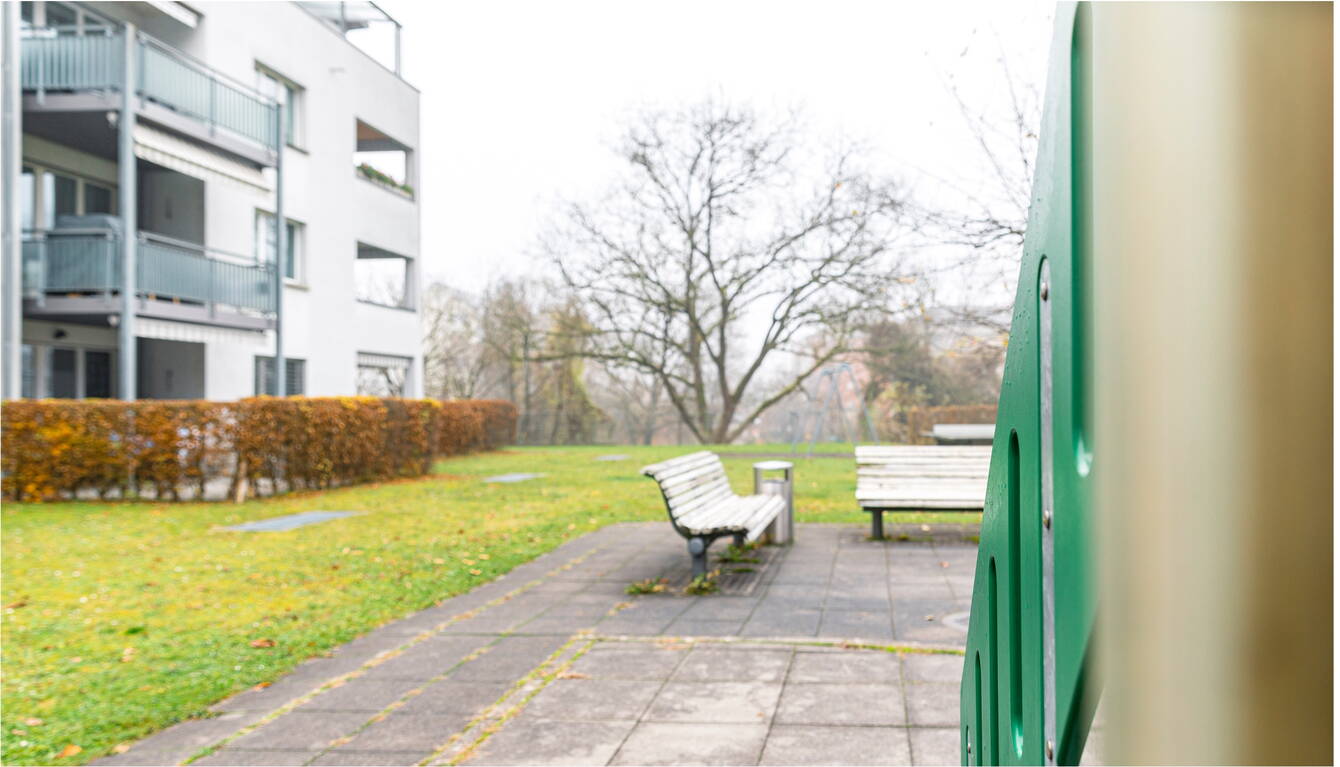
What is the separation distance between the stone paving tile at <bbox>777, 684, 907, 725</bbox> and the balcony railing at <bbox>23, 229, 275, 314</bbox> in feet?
49.1

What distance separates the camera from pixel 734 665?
16.7 ft

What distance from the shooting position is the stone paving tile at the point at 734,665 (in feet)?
16.0

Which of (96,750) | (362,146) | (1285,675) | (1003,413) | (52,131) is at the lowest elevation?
(96,750)

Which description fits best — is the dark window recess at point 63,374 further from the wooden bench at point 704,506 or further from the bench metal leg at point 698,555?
the bench metal leg at point 698,555

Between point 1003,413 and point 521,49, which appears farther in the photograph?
point 521,49

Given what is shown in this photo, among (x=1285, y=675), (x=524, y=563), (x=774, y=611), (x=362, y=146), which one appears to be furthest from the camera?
(x=362, y=146)

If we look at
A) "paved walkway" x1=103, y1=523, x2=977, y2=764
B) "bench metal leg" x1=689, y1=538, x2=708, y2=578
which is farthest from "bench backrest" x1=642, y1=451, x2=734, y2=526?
"paved walkway" x1=103, y1=523, x2=977, y2=764

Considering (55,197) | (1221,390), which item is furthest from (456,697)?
(55,197)

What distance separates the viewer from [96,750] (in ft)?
13.4

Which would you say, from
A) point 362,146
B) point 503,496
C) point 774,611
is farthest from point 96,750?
point 362,146

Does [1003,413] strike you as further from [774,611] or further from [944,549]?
[944,549]

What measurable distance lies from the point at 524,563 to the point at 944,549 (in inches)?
145

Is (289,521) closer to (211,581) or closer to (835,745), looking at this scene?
(211,581)

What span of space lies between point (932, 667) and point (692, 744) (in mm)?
1532
